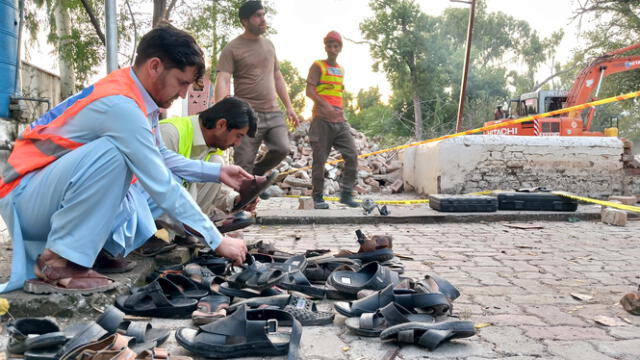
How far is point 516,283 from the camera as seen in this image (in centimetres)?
316

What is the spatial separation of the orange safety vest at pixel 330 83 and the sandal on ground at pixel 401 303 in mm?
4539

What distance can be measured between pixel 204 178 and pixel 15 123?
3691 millimetres

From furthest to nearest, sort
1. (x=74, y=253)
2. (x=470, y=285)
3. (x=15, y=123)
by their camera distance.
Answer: (x=15, y=123), (x=470, y=285), (x=74, y=253)

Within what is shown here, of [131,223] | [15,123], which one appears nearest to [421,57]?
[15,123]

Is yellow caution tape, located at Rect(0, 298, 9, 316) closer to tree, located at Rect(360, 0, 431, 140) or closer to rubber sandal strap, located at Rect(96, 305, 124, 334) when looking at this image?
rubber sandal strap, located at Rect(96, 305, 124, 334)

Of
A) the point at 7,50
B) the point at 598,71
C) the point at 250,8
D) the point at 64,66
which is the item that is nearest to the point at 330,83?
the point at 250,8

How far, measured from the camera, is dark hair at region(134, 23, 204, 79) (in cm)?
245

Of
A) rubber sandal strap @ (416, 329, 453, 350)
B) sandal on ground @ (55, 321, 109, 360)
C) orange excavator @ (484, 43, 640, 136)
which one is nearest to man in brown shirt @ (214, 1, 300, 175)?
sandal on ground @ (55, 321, 109, 360)

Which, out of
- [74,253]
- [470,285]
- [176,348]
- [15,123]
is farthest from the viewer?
[15,123]

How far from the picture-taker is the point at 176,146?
12.5 ft

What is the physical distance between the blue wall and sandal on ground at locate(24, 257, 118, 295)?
4.05m

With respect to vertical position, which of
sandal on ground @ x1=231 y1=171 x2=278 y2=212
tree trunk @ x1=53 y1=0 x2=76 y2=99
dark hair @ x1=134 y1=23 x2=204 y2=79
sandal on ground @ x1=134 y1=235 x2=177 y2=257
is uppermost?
tree trunk @ x1=53 y1=0 x2=76 y2=99

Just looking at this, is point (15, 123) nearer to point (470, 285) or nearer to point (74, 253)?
point (74, 253)

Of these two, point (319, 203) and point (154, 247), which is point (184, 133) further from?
point (319, 203)
